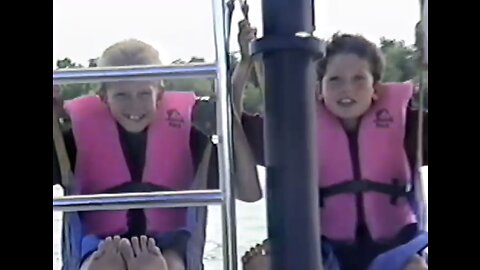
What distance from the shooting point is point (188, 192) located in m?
1.74

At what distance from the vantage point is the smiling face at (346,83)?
205 centimetres

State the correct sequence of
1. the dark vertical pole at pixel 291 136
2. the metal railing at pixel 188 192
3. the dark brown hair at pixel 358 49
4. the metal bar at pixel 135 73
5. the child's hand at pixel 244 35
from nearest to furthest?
the dark vertical pole at pixel 291 136, the child's hand at pixel 244 35, the metal railing at pixel 188 192, the metal bar at pixel 135 73, the dark brown hair at pixel 358 49

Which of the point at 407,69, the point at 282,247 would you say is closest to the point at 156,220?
the point at 407,69

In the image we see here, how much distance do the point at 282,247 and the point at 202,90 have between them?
1237 mm

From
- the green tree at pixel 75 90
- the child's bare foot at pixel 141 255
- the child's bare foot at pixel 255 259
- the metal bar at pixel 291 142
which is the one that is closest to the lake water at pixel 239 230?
the child's bare foot at pixel 255 259

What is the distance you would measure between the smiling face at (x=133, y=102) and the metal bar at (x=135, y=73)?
26 cm

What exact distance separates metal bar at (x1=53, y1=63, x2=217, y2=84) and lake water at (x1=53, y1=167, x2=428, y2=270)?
0.75 feet

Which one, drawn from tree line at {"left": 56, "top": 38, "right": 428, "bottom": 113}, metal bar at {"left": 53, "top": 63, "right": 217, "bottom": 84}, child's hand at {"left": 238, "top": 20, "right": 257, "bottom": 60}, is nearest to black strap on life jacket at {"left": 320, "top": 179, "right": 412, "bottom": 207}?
tree line at {"left": 56, "top": 38, "right": 428, "bottom": 113}

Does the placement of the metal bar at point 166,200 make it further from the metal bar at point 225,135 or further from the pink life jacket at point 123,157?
the pink life jacket at point 123,157

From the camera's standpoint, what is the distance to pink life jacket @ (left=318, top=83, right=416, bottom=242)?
7.09 ft

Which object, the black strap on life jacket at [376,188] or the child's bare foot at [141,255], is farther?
the black strap on life jacket at [376,188]

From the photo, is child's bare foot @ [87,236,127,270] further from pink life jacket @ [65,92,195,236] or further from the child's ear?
the child's ear

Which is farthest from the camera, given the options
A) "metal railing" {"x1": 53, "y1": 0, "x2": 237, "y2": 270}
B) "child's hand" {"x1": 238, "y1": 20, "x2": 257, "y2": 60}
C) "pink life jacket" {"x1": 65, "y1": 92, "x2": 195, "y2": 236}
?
"pink life jacket" {"x1": 65, "y1": 92, "x2": 195, "y2": 236}

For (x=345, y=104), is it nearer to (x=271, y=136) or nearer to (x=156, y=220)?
(x=156, y=220)
